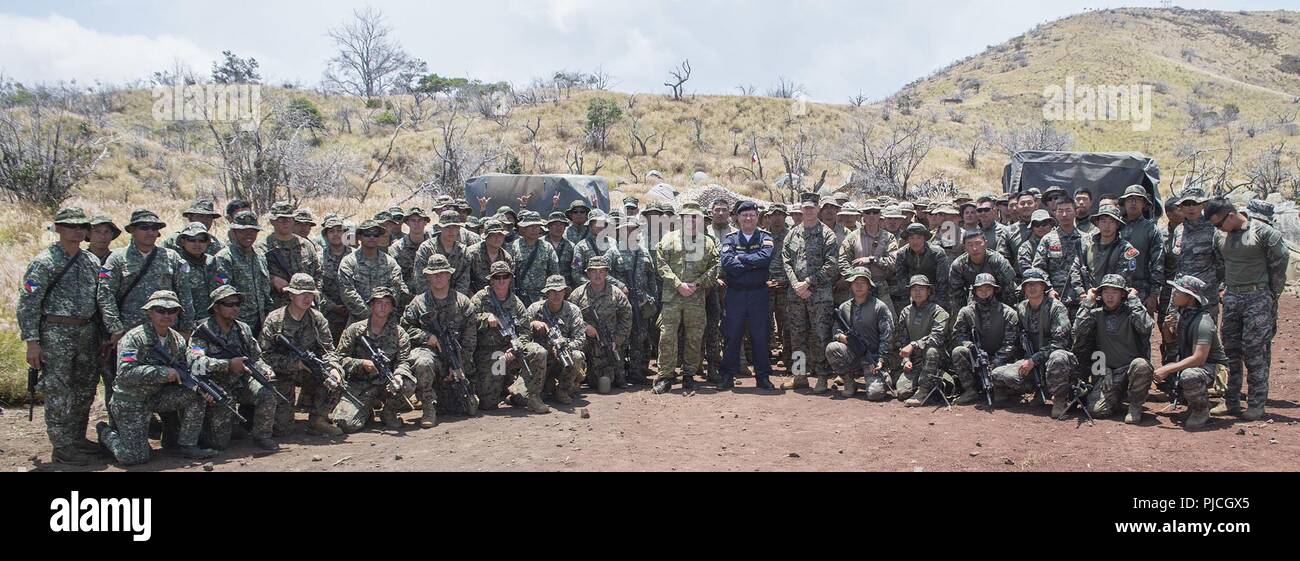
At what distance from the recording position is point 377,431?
6832mm

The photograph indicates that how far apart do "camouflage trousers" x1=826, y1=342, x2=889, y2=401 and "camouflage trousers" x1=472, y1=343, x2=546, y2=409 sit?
2945 mm

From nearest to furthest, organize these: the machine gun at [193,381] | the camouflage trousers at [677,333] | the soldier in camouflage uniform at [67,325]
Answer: the soldier in camouflage uniform at [67,325]
the machine gun at [193,381]
the camouflage trousers at [677,333]

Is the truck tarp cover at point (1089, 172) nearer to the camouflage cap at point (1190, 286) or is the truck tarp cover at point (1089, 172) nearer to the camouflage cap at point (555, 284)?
the camouflage cap at point (1190, 286)

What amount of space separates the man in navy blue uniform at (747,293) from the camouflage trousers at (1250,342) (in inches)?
161

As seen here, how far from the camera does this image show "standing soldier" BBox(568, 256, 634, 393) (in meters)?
8.42

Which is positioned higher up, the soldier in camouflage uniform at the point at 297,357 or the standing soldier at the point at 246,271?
the standing soldier at the point at 246,271

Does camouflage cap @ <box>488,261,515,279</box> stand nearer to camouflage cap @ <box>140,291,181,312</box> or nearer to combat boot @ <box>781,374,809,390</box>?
camouflage cap @ <box>140,291,181,312</box>

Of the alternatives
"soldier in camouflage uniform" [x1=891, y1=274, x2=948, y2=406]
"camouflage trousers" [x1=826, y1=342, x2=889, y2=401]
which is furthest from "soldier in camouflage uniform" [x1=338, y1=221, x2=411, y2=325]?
"soldier in camouflage uniform" [x1=891, y1=274, x2=948, y2=406]

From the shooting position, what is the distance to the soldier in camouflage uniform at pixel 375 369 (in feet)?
22.4

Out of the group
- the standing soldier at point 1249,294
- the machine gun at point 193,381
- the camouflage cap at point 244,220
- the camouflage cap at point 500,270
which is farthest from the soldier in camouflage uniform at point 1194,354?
the camouflage cap at point 244,220
